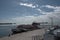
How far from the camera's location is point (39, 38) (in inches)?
366

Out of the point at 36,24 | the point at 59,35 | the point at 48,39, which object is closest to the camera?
the point at 59,35

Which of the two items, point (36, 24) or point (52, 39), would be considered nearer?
point (52, 39)

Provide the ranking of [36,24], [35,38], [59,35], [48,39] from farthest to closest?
[36,24] < [35,38] < [48,39] < [59,35]

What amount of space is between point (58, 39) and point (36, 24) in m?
42.5

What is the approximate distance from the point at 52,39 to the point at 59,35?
1.75 feet

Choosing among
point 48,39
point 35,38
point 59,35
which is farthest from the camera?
point 35,38

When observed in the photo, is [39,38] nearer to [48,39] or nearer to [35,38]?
[35,38]

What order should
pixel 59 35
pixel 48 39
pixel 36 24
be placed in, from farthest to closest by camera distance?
pixel 36 24
pixel 48 39
pixel 59 35

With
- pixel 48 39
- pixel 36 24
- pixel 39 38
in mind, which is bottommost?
pixel 36 24

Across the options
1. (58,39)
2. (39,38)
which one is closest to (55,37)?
(58,39)

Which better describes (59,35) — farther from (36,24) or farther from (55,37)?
(36,24)

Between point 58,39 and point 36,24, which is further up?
point 58,39

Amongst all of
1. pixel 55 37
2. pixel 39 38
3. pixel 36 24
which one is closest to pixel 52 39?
pixel 55 37

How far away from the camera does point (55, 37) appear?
6250 mm
